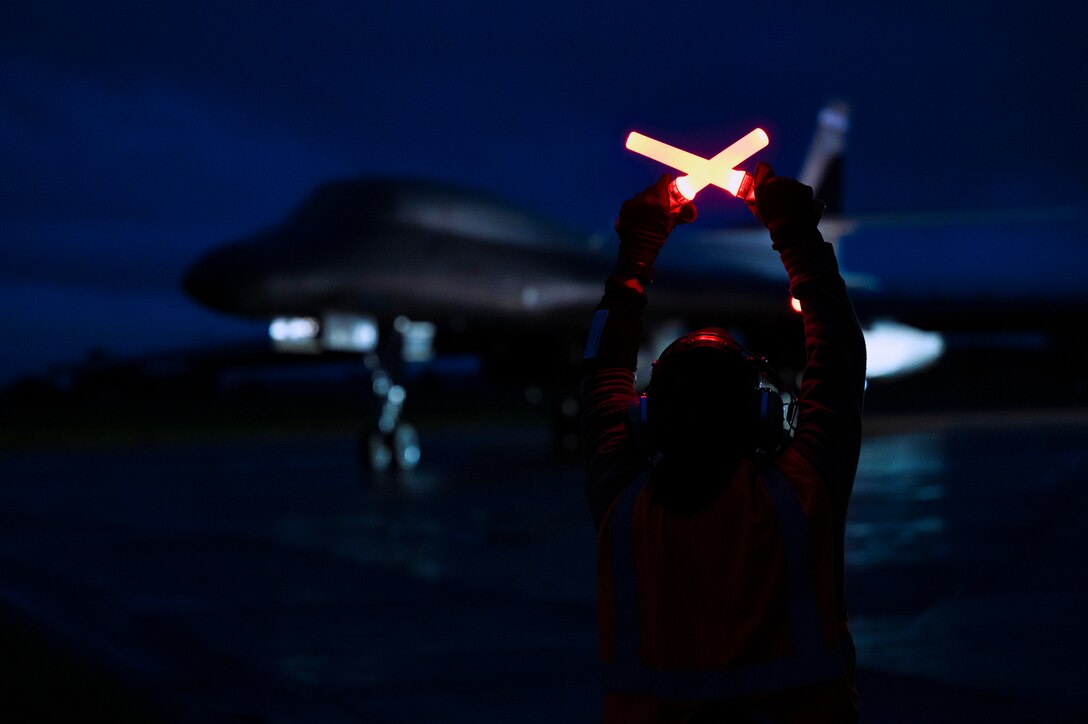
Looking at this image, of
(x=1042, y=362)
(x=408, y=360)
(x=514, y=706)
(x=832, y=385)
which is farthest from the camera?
(x=1042, y=362)

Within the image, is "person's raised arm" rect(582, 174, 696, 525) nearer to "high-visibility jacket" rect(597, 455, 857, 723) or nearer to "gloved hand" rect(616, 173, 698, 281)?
"gloved hand" rect(616, 173, 698, 281)

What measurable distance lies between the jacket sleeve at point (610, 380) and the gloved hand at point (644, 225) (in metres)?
0.04

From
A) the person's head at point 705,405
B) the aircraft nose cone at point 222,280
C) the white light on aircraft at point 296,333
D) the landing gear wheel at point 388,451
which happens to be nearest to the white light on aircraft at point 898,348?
the landing gear wheel at point 388,451

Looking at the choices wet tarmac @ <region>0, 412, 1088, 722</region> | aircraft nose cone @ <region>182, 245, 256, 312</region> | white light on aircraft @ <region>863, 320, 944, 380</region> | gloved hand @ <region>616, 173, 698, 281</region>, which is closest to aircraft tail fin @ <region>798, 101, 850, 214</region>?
white light on aircraft @ <region>863, 320, 944, 380</region>

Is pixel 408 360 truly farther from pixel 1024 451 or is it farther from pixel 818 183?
pixel 818 183

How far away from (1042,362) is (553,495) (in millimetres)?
50188

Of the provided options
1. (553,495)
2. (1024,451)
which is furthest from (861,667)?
(1024,451)

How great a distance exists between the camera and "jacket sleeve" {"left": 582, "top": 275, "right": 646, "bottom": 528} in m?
2.39

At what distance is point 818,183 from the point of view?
27172 mm

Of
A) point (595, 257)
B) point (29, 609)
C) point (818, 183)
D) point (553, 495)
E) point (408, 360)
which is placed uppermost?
point (818, 183)

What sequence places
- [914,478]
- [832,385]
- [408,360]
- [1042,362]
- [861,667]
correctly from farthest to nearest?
[1042,362] < [408,360] < [914,478] < [861,667] < [832,385]

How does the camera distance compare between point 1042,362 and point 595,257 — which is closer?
point 595,257

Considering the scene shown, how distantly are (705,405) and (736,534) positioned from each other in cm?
23

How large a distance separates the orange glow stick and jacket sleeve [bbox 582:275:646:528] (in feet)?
0.89
